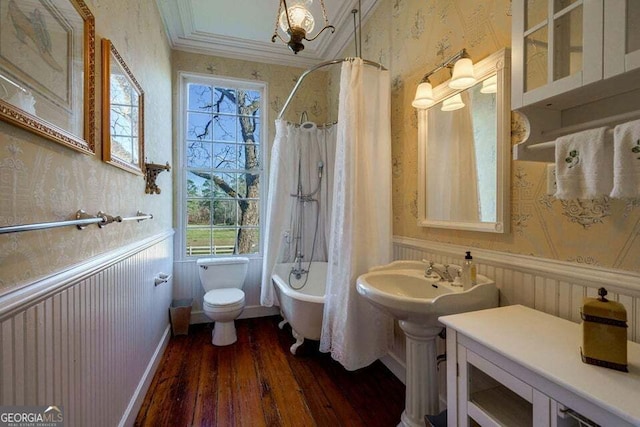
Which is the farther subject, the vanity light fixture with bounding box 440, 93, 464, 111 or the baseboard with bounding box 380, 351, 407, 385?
the baseboard with bounding box 380, 351, 407, 385

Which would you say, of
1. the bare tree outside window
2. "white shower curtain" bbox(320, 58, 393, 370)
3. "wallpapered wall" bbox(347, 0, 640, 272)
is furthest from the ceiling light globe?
the bare tree outside window

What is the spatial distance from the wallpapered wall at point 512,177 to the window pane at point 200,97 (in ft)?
5.67

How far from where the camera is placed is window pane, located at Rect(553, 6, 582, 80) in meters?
0.85

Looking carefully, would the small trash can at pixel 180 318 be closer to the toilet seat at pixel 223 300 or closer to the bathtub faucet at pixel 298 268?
the toilet seat at pixel 223 300

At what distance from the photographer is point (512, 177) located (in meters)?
1.29

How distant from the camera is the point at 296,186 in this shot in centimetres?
291

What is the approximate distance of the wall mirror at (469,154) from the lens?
131 centimetres

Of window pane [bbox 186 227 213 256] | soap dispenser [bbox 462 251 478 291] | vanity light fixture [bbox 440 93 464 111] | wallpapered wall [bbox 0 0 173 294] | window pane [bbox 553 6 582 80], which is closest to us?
wallpapered wall [bbox 0 0 173 294]

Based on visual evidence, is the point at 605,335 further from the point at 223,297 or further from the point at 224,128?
the point at 224,128

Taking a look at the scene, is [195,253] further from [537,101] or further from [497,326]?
[537,101]

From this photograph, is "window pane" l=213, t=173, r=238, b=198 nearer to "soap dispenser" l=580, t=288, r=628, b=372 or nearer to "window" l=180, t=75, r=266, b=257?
"window" l=180, t=75, r=266, b=257

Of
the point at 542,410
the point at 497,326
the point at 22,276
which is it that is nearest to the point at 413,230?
the point at 497,326

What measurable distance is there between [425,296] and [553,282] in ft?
1.84

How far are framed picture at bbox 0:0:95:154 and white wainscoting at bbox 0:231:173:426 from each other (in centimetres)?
47
